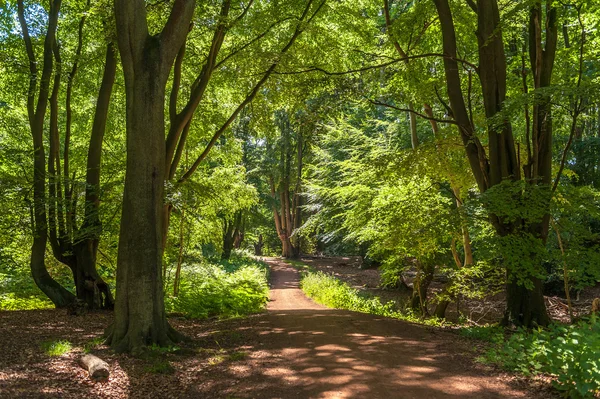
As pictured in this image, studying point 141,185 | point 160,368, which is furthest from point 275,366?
point 141,185

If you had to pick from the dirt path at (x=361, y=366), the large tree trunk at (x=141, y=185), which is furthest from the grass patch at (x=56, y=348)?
the dirt path at (x=361, y=366)

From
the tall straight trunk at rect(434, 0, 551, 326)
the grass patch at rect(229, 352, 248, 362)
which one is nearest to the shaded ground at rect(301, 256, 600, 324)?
the tall straight trunk at rect(434, 0, 551, 326)

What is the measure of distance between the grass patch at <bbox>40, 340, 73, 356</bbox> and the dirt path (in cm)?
252

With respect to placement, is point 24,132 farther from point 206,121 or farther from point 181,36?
point 181,36

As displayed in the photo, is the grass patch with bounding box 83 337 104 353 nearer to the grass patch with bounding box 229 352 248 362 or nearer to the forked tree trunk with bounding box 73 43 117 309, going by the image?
the grass patch with bounding box 229 352 248 362

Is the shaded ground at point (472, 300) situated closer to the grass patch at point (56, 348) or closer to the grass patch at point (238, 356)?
the grass patch at point (238, 356)

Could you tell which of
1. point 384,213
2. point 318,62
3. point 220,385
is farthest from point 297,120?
point 220,385

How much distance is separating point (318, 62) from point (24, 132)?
8943mm

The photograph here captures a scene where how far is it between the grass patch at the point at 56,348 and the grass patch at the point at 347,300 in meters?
7.56

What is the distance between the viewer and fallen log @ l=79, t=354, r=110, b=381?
16.4 feet

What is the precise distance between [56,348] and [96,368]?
1422 millimetres

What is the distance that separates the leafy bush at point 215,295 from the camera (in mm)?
11531

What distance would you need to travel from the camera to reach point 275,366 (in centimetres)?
568

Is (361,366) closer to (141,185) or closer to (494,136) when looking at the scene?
(141,185)
